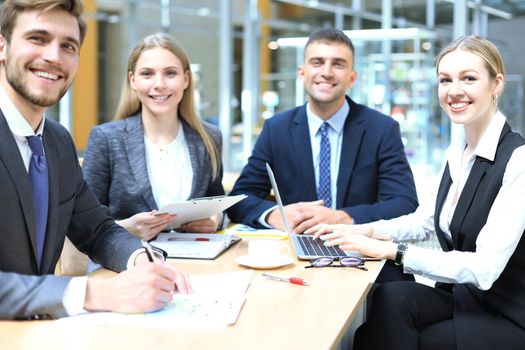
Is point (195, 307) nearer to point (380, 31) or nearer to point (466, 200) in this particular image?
point (466, 200)

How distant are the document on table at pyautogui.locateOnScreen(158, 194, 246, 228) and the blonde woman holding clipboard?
117mm

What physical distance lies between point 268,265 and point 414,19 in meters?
8.87

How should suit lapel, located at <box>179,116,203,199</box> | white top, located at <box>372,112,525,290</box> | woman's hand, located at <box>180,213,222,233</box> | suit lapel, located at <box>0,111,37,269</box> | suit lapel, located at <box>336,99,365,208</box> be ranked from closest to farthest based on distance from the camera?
1. suit lapel, located at <box>0,111,37,269</box>
2. white top, located at <box>372,112,525,290</box>
3. woman's hand, located at <box>180,213,222,233</box>
4. suit lapel, located at <box>179,116,203,199</box>
5. suit lapel, located at <box>336,99,365,208</box>

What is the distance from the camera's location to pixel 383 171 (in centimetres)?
283

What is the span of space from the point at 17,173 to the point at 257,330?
0.66 meters

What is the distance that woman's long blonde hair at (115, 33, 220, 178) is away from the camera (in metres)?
2.61

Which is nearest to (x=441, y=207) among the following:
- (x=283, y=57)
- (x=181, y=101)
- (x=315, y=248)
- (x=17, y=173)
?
(x=315, y=248)

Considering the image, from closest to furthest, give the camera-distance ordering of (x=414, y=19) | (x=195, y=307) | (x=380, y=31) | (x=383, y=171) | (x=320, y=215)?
1. (x=195, y=307)
2. (x=320, y=215)
3. (x=383, y=171)
4. (x=380, y=31)
5. (x=414, y=19)

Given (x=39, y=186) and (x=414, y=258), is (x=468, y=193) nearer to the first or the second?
(x=414, y=258)

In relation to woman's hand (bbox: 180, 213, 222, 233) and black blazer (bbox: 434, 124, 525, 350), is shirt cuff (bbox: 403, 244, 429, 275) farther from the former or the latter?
woman's hand (bbox: 180, 213, 222, 233)

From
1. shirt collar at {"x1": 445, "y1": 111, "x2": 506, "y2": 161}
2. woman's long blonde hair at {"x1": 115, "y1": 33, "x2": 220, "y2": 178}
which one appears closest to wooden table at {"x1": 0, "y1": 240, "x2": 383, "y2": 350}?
shirt collar at {"x1": 445, "y1": 111, "x2": 506, "y2": 161}

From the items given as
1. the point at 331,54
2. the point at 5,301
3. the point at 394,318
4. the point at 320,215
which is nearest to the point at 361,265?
the point at 394,318

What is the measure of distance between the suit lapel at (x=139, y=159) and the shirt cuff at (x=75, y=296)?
3.68ft

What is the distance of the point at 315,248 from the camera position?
205 centimetres
